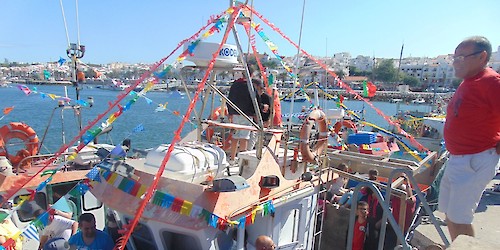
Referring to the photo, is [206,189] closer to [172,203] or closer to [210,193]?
[210,193]

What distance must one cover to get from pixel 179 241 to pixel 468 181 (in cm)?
328

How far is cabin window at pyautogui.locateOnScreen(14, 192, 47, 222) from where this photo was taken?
6.03 meters

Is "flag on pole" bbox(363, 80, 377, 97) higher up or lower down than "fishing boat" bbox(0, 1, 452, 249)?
higher up

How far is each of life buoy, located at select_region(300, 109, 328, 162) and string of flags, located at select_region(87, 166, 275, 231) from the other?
4.56 ft

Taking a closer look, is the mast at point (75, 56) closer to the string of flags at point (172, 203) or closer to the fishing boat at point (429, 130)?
the string of flags at point (172, 203)

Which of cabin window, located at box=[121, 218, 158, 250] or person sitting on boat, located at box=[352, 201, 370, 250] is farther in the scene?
person sitting on boat, located at box=[352, 201, 370, 250]

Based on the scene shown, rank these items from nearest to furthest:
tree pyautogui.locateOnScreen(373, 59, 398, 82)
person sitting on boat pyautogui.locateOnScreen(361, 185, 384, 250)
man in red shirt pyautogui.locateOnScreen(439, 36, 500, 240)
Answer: man in red shirt pyautogui.locateOnScreen(439, 36, 500, 240) < person sitting on boat pyautogui.locateOnScreen(361, 185, 384, 250) < tree pyautogui.locateOnScreen(373, 59, 398, 82)

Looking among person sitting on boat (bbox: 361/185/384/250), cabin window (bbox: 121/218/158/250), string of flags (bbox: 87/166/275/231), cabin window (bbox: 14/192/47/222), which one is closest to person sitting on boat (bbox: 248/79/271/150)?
string of flags (bbox: 87/166/275/231)

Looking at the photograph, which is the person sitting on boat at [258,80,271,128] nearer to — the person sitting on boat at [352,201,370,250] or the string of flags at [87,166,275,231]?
the string of flags at [87,166,275,231]

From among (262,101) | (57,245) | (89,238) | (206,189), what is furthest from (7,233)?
(262,101)

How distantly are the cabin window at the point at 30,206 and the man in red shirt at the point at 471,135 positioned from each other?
613cm

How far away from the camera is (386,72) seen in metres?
118

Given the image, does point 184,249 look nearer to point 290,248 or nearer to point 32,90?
point 290,248

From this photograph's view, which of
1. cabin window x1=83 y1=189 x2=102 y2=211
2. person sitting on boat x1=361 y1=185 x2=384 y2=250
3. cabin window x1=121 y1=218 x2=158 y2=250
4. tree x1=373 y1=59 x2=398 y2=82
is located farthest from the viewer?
tree x1=373 y1=59 x2=398 y2=82
